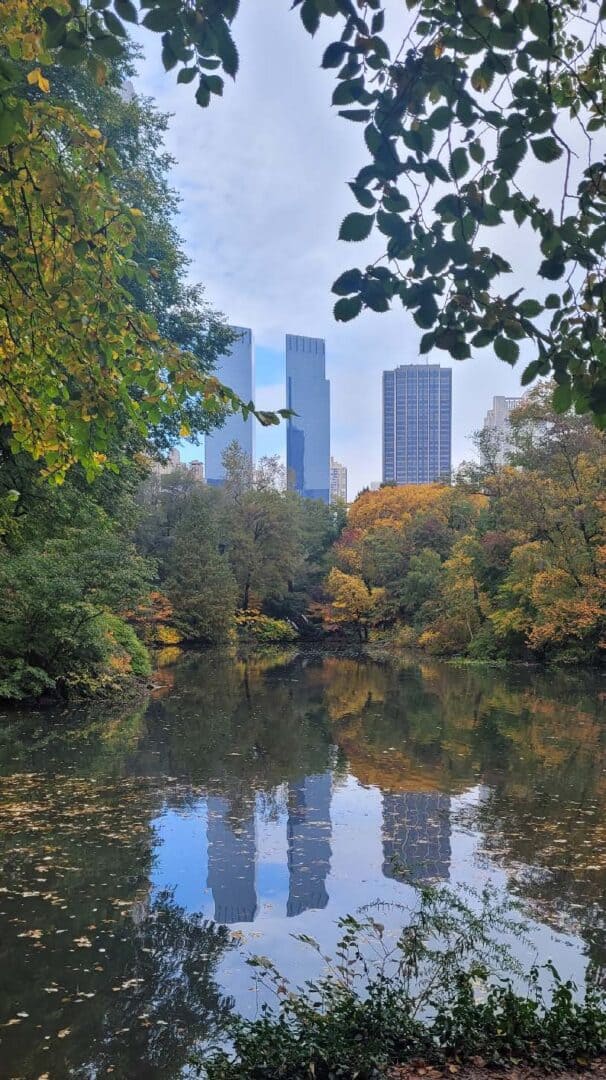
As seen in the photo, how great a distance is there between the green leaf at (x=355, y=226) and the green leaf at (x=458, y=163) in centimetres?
31

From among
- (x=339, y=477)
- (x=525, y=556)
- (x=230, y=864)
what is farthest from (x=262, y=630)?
(x=339, y=477)

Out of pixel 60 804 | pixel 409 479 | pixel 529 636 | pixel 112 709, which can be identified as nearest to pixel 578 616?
pixel 529 636

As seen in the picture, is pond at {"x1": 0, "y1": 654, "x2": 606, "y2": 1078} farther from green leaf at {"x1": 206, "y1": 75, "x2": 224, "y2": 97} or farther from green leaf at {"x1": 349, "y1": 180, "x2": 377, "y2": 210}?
green leaf at {"x1": 206, "y1": 75, "x2": 224, "y2": 97}

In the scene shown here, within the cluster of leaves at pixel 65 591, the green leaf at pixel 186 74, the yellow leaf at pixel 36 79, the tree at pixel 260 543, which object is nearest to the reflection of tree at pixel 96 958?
the green leaf at pixel 186 74

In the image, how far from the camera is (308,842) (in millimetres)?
6133

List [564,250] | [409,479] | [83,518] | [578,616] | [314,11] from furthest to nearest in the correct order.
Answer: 1. [409,479]
2. [578,616]
3. [83,518]
4. [564,250]
5. [314,11]

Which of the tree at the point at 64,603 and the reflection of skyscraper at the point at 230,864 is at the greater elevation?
the tree at the point at 64,603

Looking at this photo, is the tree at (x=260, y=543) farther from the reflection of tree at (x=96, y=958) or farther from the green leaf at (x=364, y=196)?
the green leaf at (x=364, y=196)

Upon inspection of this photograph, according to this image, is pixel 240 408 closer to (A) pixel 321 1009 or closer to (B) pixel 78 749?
A: (A) pixel 321 1009

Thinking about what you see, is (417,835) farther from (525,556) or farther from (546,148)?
(525,556)

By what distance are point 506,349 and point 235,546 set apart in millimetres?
36506

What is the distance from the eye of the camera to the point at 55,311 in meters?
2.93

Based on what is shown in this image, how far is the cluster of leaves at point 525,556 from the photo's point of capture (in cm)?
2070

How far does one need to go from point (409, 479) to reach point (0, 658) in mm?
59035
